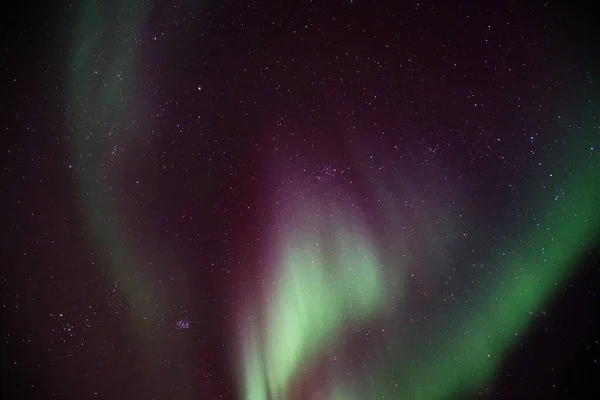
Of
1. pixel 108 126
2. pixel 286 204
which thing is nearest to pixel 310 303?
pixel 286 204

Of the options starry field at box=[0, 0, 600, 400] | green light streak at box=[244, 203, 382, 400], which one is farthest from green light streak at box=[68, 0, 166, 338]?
green light streak at box=[244, 203, 382, 400]

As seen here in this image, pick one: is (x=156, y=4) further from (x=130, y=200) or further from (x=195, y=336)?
(x=195, y=336)

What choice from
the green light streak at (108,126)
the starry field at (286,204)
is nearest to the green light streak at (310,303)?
the starry field at (286,204)

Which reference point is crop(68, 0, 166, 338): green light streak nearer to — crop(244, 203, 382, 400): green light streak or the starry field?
the starry field

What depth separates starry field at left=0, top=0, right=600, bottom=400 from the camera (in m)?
0.77

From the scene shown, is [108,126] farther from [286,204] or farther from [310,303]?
[310,303]

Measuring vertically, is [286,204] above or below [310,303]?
above

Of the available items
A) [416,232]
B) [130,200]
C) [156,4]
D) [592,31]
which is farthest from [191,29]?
[592,31]

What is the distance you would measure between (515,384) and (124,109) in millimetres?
979

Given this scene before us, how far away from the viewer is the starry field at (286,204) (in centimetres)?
77

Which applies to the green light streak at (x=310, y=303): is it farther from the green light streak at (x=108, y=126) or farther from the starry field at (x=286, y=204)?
the green light streak at (x=108, y=126)

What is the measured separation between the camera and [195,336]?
0.84 m

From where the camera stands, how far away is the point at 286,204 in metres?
0.85

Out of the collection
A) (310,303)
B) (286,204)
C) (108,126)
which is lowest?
(310,303)
